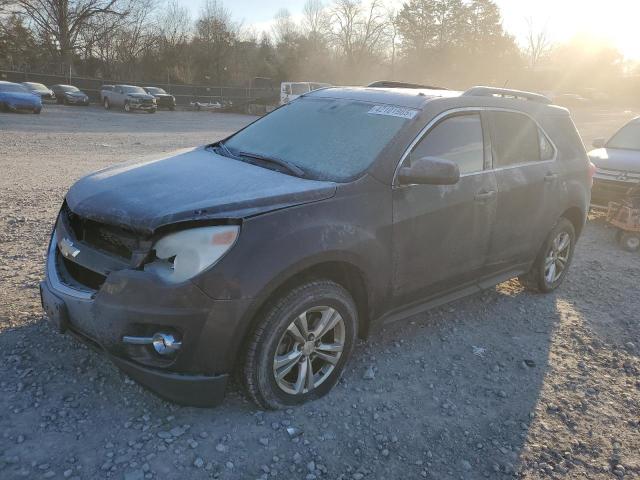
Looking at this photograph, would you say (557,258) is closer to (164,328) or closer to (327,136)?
(327,136)

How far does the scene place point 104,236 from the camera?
9.89ft

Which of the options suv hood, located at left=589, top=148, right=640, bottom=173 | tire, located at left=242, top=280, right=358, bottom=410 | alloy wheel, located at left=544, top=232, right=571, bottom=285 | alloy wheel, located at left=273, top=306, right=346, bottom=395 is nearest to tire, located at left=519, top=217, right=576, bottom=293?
alloy wheel, located at left=544, top=232, right=571, bottom=285

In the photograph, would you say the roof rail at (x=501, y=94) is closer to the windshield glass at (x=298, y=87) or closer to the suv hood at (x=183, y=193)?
the suv hood at (x=183, y=193)

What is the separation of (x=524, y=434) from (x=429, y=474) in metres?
0.74

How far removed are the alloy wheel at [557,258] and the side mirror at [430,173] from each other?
222 centimetres

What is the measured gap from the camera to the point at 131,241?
2846 millimetres

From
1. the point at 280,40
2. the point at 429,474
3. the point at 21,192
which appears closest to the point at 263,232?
the point at 429,474

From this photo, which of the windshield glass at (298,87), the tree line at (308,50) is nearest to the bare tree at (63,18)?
the tree line at (308,50)

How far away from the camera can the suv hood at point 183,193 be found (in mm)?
2795

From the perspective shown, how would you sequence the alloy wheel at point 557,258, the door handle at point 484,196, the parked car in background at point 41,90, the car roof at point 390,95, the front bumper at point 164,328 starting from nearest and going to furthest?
1. the front bumper at point 164,328
2. the car roof at point 390,95
3. the door handle at point 484,196
4. the alloy wheel at point 557,258
5. the parked car in background at point 41,90

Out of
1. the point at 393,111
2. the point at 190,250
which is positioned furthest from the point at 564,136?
the point at 190,250

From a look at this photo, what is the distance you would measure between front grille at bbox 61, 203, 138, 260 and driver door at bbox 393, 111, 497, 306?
1.58 metres

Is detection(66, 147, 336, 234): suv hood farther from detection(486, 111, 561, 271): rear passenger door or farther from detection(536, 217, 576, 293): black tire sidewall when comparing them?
detection(536, 217, 576, 293): black tire sidewall

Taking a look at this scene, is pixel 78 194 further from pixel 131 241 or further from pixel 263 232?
pixel 263 232
